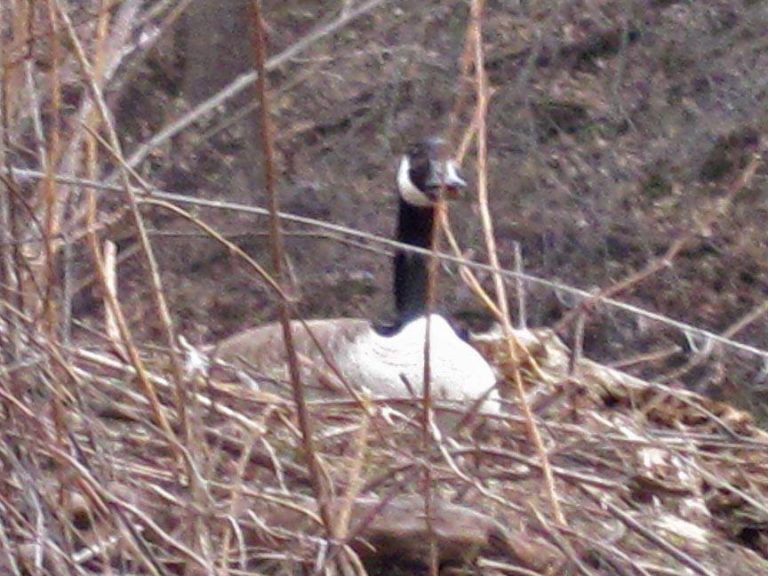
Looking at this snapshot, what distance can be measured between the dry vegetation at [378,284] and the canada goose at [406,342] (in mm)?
202

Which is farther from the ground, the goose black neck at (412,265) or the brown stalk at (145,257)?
the brown stalk at (145,257)

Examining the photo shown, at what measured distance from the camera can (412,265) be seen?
7055 millimetres

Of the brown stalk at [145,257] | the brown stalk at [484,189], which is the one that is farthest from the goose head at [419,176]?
the brown stalk at [145,257]

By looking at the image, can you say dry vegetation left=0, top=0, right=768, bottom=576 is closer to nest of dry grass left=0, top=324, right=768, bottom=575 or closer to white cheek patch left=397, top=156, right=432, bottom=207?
nest of dry grass left=0, top=324, right=768, bottom=575

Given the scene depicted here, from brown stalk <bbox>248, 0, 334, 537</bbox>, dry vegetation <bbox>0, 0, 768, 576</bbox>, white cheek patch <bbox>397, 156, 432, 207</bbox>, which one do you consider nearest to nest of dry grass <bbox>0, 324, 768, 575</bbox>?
dry vegetation <bbox>0, 0, 768, 576</bbox>

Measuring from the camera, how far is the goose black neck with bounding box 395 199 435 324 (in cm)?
694

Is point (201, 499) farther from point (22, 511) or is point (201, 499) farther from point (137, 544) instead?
point (22, 511)

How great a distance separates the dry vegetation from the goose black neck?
0.53 m

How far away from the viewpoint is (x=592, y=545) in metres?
3.91

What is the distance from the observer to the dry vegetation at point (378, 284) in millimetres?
3619

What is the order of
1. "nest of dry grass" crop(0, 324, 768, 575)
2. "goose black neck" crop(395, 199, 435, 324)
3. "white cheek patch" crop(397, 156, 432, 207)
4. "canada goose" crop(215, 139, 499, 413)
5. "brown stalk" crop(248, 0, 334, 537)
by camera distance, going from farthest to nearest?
"white cheek patch" crop(397, 156, 432, 207), "goose black neck" crop(395, 199, 435, 324), "canada goose" crop(215, 139, 499, 413), "nest of dry grass" crop(0, 324, 768, 575), "brown stalk" crop(248, 0, 334, 537)

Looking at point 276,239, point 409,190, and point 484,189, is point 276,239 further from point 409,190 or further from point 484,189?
point 409,190

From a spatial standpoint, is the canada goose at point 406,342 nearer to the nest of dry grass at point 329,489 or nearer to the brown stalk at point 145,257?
the nest of dry grass at point 329,489

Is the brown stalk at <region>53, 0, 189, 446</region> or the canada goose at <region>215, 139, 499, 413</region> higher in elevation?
the brown stalk at <region>53, 0, 189, 446</region>
